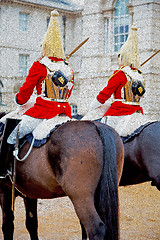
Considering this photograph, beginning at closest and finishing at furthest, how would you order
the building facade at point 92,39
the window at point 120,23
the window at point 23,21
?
the building facade at point 92,39 → the window at point 120,23 → the window at point 23,21

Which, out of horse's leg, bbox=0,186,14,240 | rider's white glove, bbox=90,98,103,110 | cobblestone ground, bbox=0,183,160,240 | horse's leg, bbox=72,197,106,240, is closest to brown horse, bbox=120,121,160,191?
rider's white glove, bbox=90,98,103,110

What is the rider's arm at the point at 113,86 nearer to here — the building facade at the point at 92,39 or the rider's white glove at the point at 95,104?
the rider's white glove at the point at 95,104

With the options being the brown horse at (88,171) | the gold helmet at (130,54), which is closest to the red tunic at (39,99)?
the brown horse at (88,171)

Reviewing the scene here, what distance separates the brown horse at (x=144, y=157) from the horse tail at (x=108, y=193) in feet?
4.93

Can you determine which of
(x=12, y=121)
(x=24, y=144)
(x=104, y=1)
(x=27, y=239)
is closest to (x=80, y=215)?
(x=24, y=144)

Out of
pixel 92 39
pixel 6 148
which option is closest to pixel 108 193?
pixel 6 148

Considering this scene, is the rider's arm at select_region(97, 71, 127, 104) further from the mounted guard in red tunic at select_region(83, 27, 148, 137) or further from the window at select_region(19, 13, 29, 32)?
the window at select_region(19, 13, 29, 32)

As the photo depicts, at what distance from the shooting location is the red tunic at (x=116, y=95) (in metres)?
5.81

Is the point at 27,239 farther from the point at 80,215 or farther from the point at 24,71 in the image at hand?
the point at 24,71

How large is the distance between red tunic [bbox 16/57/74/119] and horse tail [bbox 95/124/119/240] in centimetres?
85

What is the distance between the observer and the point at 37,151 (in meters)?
4.29

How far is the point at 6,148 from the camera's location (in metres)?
4.65

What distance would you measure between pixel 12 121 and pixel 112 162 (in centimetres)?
137

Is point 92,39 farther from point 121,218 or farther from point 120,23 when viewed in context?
point 121,218
